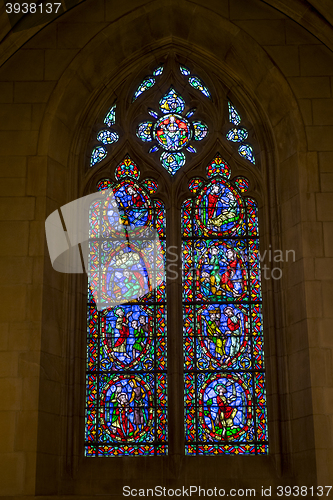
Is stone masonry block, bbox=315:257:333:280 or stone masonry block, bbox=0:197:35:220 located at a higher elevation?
stone masonry block, bbox=0:197:35:220

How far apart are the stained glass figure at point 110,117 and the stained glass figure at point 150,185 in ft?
2.70

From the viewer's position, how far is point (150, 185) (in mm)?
8695

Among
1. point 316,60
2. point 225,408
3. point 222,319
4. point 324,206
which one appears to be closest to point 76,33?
point 316,60

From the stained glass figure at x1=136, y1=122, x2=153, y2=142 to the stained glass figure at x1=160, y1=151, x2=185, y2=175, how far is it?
28 cm

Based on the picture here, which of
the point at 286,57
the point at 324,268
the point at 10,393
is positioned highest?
the point at 286,57

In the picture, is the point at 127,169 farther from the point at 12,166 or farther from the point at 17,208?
the point at 17,208

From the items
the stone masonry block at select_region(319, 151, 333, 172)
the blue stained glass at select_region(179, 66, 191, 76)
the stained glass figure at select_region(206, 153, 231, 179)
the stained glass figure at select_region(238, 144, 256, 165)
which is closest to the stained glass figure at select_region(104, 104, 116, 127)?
the blue stained glass at select_region(179, 66, 191, 76)

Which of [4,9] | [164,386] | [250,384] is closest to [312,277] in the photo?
[250,384]

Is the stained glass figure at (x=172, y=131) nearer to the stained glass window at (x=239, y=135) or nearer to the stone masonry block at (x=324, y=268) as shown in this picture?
the stained glass window at (x=239, y=135)

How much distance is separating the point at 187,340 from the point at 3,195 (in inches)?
98.0

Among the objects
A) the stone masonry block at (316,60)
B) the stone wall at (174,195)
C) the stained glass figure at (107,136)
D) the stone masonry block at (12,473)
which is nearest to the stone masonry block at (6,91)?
the stone wall at (174,195)

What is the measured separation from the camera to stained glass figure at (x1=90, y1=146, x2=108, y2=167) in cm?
873

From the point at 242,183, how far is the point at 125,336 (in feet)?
7.30

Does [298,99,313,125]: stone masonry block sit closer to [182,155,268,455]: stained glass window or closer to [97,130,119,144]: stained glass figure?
[182,155,268,455]: stained glass window
